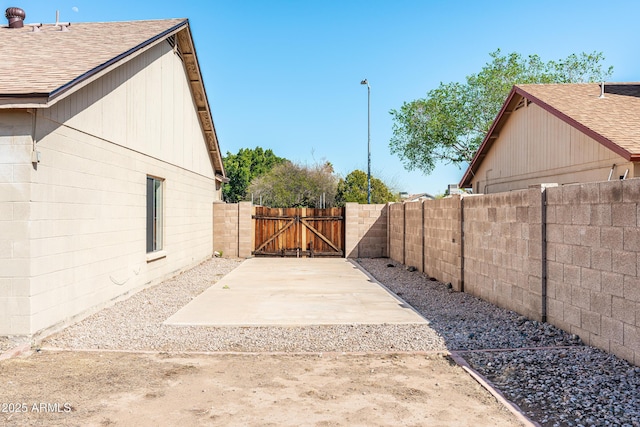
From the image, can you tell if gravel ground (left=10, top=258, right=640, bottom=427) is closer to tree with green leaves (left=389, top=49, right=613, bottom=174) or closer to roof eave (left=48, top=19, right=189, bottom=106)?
roof eave (left=48, top=19, right=189, bottom=106)

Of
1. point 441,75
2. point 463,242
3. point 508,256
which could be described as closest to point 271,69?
point 441,75

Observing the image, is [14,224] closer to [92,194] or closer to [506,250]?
[92,194]

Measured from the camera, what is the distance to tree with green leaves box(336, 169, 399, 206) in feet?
122

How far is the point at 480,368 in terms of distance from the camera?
550cm

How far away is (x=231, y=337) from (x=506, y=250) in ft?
15.8

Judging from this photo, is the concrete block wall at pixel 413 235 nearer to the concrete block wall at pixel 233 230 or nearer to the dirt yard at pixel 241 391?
the concrete block wall at pixel 233 230

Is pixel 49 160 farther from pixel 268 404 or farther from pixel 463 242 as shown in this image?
pixel 463 242

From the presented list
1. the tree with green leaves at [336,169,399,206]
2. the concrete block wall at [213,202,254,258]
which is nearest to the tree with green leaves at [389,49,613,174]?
the tree with green leaves at [336,169,399,206]

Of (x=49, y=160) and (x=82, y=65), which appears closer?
(x=49, y=160)

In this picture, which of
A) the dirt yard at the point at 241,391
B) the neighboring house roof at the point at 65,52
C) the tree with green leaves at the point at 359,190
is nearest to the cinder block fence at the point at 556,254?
the dirt yard at the point at 241,391

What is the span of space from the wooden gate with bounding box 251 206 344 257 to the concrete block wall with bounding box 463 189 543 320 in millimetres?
9077

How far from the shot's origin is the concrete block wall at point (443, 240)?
10.9 meters

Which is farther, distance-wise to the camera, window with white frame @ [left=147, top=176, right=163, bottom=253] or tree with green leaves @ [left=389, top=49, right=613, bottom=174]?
tree with green leaves @ [left=389, top=49, right=613, bottom=174]

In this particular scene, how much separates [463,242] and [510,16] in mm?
8867
